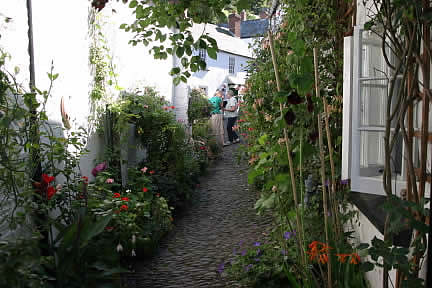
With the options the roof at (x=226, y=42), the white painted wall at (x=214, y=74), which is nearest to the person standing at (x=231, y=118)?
the white painted wall at (x=214, y=74)

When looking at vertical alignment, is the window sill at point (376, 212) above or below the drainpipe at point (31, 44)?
below

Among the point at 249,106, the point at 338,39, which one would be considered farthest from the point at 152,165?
the point at 338,39

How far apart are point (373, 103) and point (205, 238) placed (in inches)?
113

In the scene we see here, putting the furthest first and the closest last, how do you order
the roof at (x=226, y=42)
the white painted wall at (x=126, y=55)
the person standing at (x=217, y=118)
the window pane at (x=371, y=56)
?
the roof at (x=226, y=42)
the person standing at (x=217, y=118)
the white painted wall at (x=126, y=55)
the window pane at (x=371, y=56)

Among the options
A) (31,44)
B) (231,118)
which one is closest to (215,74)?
(231,118)

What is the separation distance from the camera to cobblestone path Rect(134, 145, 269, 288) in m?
4.17

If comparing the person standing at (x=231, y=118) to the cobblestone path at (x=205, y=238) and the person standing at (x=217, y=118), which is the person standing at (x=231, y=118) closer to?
the person standing at (x=217, y=118)

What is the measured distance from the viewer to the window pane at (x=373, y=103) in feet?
10.8

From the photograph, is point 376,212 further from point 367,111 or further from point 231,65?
point 231,65

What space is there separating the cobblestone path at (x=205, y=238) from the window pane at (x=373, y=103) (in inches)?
73.5

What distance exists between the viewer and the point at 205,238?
17.7 ft

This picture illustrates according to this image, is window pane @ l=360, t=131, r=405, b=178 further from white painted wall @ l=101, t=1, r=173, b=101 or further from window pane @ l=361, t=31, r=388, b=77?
white painted wall @ l=101, t=1, r=173, b=101

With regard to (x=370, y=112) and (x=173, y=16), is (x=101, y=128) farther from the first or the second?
(x=370, y=112)

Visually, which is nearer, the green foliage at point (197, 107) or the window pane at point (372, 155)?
the window pane at point (372, 155)
